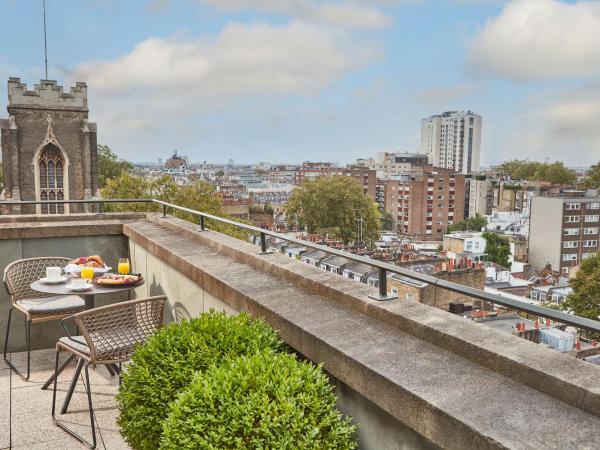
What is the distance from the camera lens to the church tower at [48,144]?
41.5 meters

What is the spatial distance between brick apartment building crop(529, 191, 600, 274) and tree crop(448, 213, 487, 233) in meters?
22.4

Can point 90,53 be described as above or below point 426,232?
above

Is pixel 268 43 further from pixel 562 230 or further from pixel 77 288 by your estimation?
pixel 77 288

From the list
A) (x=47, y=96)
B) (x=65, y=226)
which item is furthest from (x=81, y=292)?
(x=47, y=96)

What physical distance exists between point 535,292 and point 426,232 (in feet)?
194

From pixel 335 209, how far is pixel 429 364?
68329 millimetres

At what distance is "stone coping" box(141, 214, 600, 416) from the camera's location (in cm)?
192

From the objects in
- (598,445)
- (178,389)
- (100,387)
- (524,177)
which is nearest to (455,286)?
(598,445)

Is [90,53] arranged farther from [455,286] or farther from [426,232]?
[455,286]

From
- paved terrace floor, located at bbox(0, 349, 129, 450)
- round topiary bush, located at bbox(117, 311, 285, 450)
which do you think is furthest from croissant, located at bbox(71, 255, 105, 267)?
round topiary bush, located at bbox(117, 311, 285, 450)

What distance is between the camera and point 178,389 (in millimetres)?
2709

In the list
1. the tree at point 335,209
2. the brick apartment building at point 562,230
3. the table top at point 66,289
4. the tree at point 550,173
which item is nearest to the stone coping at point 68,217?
the table top at point 66,289

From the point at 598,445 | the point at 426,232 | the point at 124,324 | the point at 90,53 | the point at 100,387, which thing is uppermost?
the point at 90,53

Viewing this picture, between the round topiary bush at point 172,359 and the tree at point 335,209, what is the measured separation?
215ft
